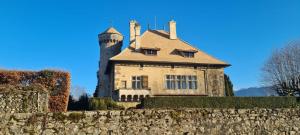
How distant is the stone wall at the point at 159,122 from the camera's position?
10164 millimetres

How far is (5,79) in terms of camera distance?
16203mm

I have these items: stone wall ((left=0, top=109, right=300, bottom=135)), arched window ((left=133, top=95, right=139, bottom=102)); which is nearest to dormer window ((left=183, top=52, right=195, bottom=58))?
arched window ((left=133, top=95, right=139, bottom=102))

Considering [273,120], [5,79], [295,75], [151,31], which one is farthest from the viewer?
[151,31]

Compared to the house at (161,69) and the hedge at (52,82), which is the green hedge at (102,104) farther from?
the hedge at (52,82)

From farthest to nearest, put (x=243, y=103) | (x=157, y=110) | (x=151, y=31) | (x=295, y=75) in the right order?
(x=151, y=31) → (x=295, y=75) → (x=243, y=103) → (x=157, y=110)

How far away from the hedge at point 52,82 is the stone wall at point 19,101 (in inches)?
160

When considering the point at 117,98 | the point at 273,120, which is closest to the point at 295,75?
the point at 117,98

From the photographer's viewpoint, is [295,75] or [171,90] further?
[295,75]

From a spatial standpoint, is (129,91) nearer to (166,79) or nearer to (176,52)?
(166,79)

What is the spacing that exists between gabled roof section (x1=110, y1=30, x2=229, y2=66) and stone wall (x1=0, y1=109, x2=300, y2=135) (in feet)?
75.0

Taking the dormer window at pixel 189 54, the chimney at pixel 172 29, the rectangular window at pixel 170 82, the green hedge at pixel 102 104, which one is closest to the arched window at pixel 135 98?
the rectangular window at pixel 170 82

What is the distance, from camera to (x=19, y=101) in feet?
39.7

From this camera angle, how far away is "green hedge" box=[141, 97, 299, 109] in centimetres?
2336

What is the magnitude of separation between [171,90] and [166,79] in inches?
55.7
